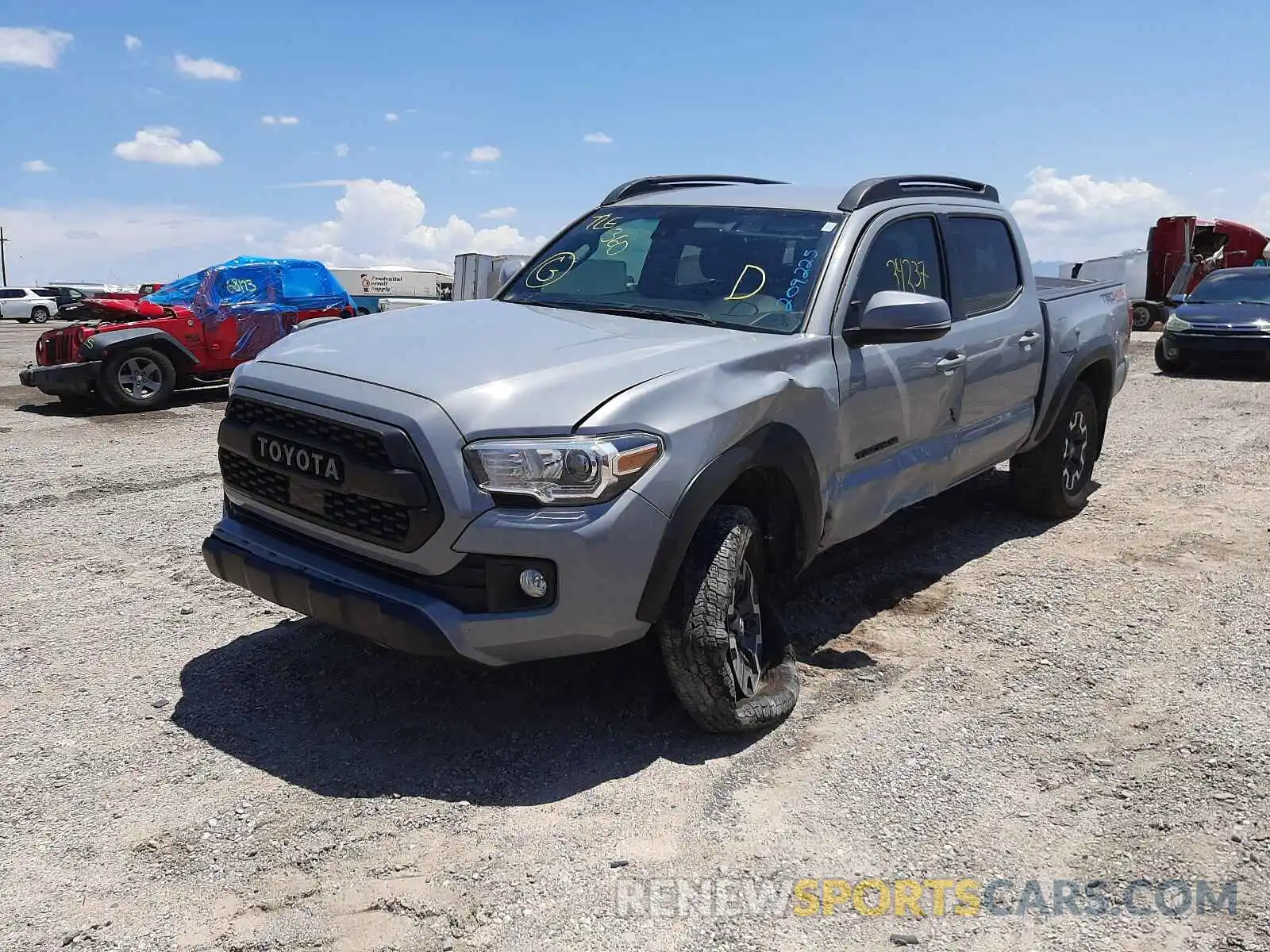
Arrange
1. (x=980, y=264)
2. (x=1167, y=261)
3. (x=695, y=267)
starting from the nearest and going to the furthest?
(x=695, y=267) < (x=980, y=264) < (x=1167, y=261)

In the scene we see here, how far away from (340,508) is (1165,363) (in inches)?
585

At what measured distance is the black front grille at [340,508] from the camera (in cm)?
322

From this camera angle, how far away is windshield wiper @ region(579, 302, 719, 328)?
4.09 meters

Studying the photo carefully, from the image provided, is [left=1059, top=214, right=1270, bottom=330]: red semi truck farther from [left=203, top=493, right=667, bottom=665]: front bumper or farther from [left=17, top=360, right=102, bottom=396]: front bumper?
[left=203, top=493, right=667, bottom=665]: front bumper

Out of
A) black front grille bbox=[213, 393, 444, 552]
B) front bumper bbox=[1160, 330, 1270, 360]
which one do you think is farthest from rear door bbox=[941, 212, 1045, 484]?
front bumper bbox=[1160, 330, 1270, 360]

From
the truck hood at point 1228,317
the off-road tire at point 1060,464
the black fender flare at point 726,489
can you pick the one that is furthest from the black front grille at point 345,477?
the truck hood at point 1228,317

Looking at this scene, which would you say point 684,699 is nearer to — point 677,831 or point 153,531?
point 677,831

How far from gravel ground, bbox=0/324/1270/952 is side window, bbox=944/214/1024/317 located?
55.9 inches

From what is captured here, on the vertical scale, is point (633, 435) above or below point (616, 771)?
above

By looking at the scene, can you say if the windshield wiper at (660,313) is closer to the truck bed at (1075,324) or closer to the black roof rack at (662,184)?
the black roof rack at (662,184)

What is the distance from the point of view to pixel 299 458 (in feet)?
11.3

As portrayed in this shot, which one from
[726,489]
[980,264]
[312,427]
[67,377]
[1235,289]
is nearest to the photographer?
[312,427]

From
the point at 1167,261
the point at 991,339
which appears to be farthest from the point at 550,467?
the point at 1167,261

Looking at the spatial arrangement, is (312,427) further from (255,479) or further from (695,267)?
(695,267)
